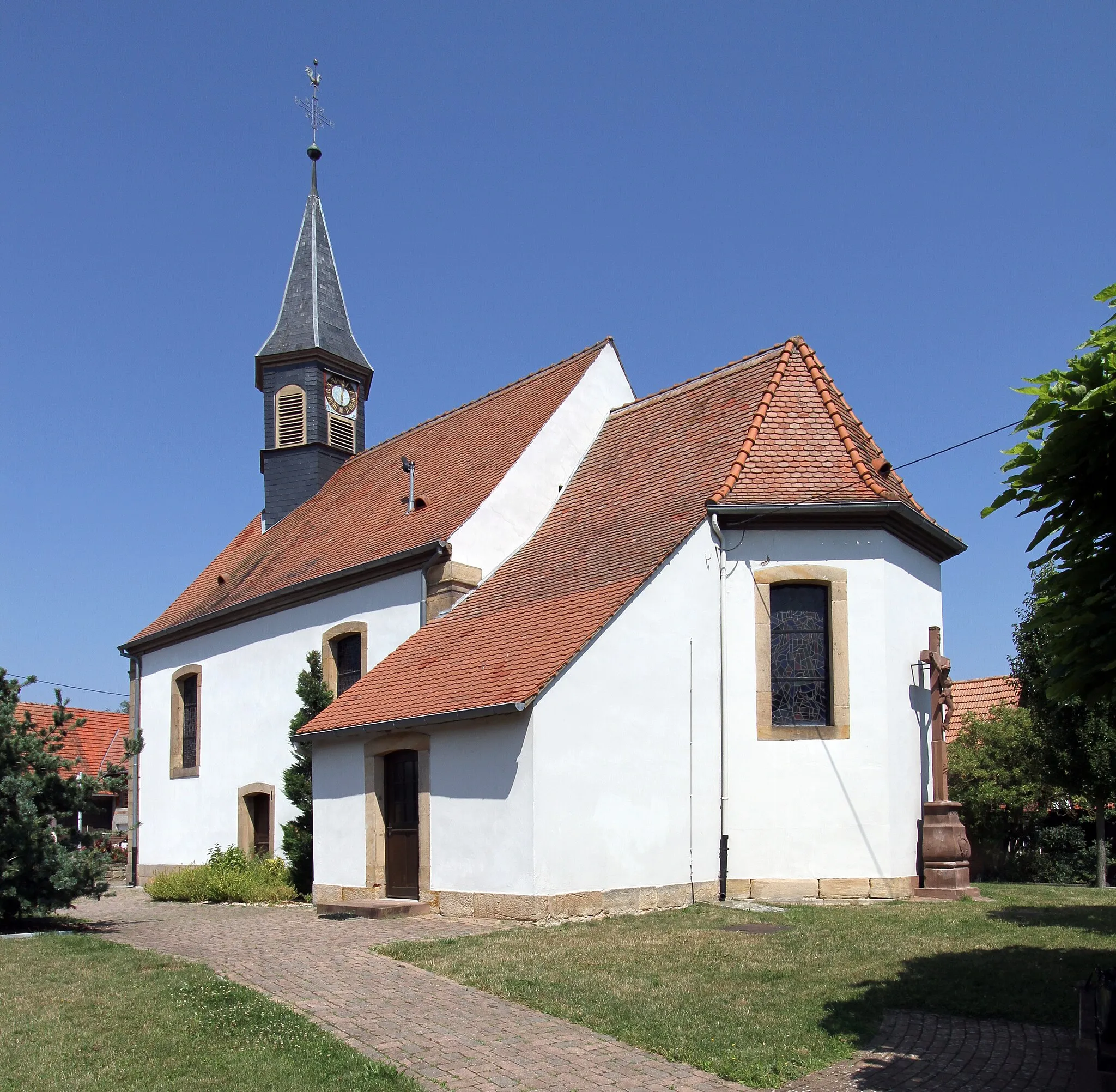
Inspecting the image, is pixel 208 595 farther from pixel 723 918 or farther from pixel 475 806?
pixel 723 918

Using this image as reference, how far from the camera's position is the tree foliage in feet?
18.6

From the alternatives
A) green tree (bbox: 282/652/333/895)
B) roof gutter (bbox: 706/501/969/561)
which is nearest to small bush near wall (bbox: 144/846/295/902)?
green tree (bbox: 282/652/333/895)

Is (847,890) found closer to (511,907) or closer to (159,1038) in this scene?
(511,907)

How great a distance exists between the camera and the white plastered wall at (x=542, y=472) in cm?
1752

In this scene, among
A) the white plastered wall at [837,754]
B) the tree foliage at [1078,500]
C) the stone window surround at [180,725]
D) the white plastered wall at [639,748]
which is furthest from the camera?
the stone window surround at [180,725]

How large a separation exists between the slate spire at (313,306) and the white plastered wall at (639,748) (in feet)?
45.3

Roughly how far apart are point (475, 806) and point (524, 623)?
8.19 feet

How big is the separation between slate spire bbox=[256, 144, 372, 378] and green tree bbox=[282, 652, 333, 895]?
9.26 m

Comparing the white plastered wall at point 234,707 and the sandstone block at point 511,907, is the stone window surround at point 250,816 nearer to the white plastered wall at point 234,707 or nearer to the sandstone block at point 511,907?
the white plastered wall at point 234,707

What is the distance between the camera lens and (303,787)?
18094mm

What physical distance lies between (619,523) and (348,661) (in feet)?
19.0

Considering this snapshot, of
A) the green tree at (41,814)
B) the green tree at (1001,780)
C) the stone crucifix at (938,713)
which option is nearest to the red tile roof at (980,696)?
the green tree at (1001,780)

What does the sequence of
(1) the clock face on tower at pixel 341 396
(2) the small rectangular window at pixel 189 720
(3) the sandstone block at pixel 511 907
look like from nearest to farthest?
(3) the sandstone block at pixel 511 907, (2) the small rectangular window at pixel 189 720, (1) the clock face on tower at pixel 341 396

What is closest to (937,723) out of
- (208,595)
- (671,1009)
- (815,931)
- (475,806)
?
(815,931)
